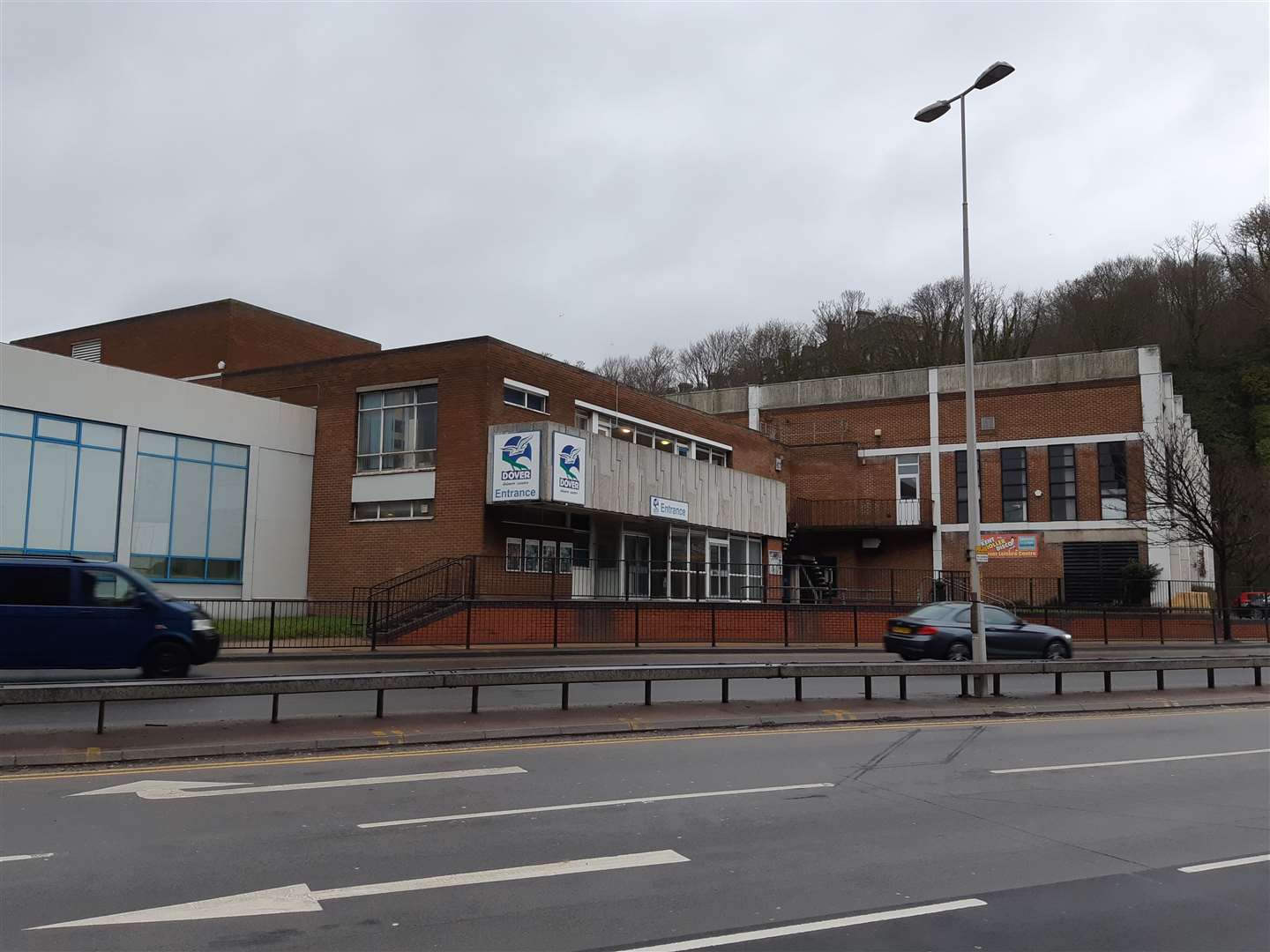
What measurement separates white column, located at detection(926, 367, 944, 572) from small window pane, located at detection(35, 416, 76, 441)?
3667 cm

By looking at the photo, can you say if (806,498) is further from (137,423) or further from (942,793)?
(942,793)

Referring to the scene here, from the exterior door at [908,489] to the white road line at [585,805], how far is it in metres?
41.7

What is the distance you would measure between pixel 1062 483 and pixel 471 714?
130ft

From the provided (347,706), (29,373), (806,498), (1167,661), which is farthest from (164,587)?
(806,498)

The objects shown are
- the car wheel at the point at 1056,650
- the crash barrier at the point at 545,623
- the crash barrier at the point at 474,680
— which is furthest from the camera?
the crash barrier at the point at 545,623

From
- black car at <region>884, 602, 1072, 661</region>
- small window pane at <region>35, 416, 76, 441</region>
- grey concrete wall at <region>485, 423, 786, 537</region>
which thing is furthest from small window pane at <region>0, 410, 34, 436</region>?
black car at <region>884, 602, 1072, 661</region>

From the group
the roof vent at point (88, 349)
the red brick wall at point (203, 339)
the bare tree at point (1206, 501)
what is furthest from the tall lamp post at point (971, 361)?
the roof vent at point (88, 349)

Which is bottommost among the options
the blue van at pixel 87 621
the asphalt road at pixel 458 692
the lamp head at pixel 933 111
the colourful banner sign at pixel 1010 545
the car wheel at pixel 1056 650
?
the asphalt road at pixel 458 692

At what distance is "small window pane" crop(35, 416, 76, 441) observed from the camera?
25.6 meters

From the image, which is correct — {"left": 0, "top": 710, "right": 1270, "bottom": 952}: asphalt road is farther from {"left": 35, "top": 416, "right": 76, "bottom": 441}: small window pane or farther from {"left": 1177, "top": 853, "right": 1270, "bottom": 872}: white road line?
{"left": 35, "top": 416, "right": 76, "bottom": 441}: small window pane

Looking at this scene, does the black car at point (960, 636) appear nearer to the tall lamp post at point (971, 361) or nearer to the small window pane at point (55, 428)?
the tall lamp post at point (971, 361)

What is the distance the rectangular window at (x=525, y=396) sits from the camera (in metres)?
30.4

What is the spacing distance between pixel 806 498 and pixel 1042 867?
44.4m

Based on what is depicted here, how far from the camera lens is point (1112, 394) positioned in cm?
4619
